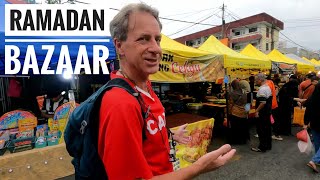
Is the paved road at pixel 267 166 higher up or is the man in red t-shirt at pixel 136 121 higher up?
the man in red t-shirt at pixel 136 121

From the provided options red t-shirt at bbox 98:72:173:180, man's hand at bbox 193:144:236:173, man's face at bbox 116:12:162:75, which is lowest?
man's hand at bbox 193:144:236:173

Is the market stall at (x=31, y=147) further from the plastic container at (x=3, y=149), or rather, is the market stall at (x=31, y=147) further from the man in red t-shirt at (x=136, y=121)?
the man in red t-shirt at (x=136, y=121)

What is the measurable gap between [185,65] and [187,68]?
93mm

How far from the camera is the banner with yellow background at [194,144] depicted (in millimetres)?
3951

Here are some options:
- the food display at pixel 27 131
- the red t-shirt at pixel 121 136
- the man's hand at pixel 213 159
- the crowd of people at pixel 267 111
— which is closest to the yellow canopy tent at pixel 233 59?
the crowd of people at pixel 267 111

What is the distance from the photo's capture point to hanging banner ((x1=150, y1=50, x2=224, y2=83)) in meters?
4.38

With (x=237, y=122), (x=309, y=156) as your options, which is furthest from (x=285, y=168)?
(x=237, y=122)

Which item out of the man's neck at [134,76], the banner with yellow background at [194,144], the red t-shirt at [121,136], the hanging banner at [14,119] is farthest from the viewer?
the banner with yellow background at [194,144]

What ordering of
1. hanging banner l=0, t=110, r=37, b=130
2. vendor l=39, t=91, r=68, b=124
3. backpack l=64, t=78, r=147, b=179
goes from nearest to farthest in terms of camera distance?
backpack l=64, t=78, r=147, b=179
hanging banner l=0, t=110, r=37, b=130
vendor l=39, t=91, r=68, b=124

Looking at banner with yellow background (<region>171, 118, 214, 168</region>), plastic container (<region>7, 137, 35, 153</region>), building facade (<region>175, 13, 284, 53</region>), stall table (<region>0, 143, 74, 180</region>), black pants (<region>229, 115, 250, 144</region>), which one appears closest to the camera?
stall table (<region>0, 143, 74, 180</region>)

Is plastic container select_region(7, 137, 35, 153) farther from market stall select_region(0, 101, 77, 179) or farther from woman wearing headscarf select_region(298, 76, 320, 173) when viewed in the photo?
woman wearing headscarf select_region(298, 76, 320, 173)

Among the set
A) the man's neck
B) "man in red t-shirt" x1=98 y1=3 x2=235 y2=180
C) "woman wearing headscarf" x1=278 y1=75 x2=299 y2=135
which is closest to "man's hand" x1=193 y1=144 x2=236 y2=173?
"man in red t-shirt" x1=98 y1=3 x2=235 y2=180

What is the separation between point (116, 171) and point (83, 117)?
29 centimetres

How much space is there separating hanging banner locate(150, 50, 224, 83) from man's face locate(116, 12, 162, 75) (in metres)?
3.14
